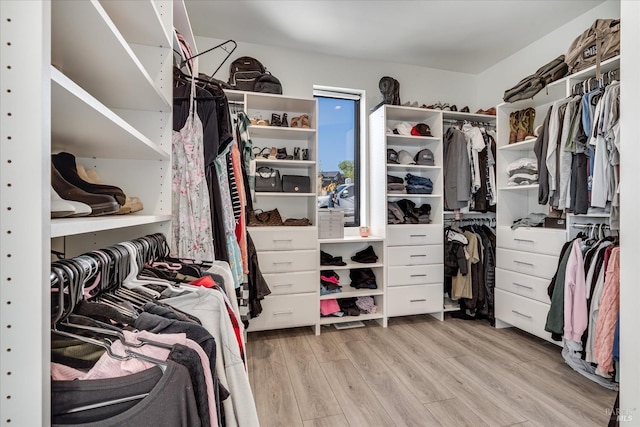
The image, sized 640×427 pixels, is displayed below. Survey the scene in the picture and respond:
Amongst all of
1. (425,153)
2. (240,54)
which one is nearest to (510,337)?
(425,153)

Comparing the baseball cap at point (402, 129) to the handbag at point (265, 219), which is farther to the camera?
the baseball cap at point (402, 129)

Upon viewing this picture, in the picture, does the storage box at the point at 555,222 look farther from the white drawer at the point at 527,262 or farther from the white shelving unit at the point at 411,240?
the white shelving unit at the point at 411,240

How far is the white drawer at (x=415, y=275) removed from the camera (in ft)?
9.41

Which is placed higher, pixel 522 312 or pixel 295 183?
pixel 295 183

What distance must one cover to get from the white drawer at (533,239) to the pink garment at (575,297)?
0.17m

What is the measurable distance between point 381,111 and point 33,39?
280cm

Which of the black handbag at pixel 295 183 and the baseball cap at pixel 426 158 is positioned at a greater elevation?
the baseball cap at pixel 426 158

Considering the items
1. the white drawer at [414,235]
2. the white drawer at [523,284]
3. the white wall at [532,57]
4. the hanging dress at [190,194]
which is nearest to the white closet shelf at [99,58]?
the hanging dress at [190,194]

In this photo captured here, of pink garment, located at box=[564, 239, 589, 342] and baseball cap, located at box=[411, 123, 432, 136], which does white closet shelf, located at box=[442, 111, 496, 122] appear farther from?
pink garment, located at box=[564, 239, 589, 342]

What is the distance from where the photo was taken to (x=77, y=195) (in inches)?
30.3

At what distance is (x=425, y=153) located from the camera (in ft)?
10.1

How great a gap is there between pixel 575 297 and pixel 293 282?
6.43ft

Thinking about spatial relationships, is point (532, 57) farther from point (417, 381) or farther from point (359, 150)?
point (417, 381)

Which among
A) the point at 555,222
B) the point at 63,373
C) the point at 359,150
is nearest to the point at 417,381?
the point at 555,222
